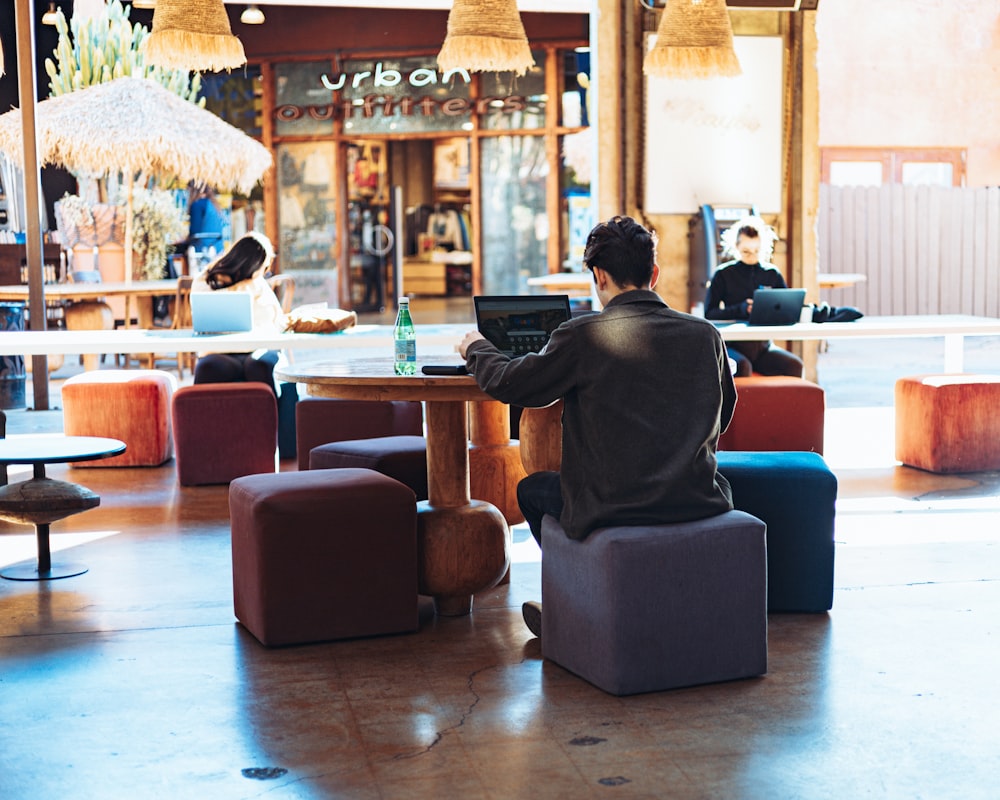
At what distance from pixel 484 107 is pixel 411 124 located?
99 centimetres

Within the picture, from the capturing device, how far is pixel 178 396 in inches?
264

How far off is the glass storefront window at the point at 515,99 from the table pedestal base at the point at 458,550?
1311 centimetres

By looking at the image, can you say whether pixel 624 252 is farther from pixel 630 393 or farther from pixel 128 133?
pixel 128 133

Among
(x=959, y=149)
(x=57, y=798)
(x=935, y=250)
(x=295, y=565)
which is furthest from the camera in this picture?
(x=959, y=149)

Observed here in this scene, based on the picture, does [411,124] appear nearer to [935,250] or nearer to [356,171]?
[356,171]

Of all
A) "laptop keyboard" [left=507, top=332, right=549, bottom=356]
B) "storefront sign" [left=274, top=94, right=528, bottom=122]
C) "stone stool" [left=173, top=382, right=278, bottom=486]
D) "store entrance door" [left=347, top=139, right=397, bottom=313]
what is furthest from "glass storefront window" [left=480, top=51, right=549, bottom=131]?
"laptop keyboard" [left=507, top=332, right=549, bottom=356]

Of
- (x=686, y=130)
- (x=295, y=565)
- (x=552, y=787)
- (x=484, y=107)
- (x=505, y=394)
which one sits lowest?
(x=552, y=787)

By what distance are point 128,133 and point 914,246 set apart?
940cm

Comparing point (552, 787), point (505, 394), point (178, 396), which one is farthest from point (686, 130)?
point (552, 787)

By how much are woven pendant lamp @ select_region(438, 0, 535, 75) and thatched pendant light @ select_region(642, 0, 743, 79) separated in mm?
878

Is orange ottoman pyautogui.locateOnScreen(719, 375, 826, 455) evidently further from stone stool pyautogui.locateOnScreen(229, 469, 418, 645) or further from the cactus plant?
the cactus plant

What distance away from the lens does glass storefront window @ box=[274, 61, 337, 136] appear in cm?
1739

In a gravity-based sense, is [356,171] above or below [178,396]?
above

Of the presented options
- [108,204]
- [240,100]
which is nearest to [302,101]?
[240,100]
